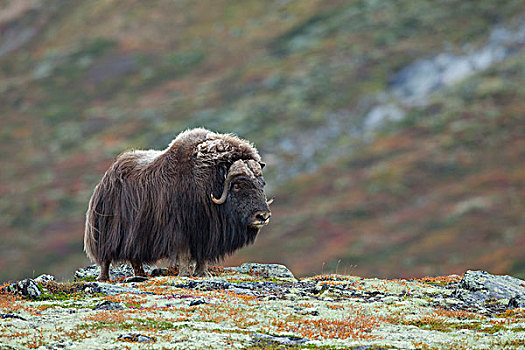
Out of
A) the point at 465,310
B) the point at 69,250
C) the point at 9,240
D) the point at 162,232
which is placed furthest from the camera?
the point at 9,240

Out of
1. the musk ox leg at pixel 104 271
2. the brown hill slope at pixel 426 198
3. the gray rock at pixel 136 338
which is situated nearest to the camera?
the gray rock at pixel 136 338

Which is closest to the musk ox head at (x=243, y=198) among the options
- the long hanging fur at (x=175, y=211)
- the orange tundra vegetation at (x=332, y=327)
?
the long hanging fur at (x=175, y=211)

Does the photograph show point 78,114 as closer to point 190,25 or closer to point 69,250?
point 190,25

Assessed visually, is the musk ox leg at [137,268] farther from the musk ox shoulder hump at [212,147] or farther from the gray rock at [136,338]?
the gray rock at [136,338]

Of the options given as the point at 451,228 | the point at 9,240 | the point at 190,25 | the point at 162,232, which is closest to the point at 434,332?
the point at 162,232

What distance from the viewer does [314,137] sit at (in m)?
71.1

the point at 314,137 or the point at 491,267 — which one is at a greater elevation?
the point at 314,137

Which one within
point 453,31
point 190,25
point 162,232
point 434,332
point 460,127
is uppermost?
point 190,25

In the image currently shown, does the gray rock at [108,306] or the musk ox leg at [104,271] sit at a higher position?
the musk ox leg at [104,271]

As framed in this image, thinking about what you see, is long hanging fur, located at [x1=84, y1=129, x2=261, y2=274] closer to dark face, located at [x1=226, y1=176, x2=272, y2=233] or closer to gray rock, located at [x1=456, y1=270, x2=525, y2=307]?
dark face, located at [x1=226, y1=176, x2=272, y2=233]

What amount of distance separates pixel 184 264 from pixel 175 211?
94 centimetres

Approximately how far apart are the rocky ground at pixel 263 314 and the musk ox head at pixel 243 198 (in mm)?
1110

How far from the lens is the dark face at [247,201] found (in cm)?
1295

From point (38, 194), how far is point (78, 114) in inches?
625
